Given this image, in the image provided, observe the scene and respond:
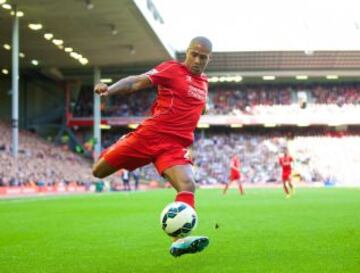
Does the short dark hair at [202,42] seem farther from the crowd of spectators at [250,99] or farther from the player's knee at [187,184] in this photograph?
the crowd of spectators at [250,99]

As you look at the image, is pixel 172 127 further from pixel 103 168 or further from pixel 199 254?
pixel 199 254

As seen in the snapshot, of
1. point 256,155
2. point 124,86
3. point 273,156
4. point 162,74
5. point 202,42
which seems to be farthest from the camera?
point 256,155

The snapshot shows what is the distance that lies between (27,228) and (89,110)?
5245 centimetres

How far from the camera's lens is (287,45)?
178 ft

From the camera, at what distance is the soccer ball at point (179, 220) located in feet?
21.1

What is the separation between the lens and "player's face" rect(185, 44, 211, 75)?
690 cm

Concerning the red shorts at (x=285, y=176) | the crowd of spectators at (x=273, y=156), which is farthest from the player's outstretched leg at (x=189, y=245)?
the crowd of spectators at (x=273, y=156)

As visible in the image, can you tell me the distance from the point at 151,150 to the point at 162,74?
34.2 inches

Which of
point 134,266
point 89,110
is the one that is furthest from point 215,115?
point 134,266

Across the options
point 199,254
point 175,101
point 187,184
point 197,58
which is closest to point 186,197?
point 187,184

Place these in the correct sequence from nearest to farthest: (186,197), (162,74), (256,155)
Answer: (186,197) → (162,74) → (256,155)

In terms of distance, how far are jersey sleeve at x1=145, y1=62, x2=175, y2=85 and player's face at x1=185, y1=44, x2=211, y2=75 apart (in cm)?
21

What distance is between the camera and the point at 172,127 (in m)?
7.05

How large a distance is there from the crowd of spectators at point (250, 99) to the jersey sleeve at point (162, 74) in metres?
54.9
